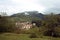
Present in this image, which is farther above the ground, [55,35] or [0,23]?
[0,23]

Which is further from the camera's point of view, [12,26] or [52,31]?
[12,26]

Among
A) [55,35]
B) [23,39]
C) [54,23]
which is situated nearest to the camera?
[23,39]

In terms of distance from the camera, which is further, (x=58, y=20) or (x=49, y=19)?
(x=58, y=20)

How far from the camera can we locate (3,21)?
6122 cm

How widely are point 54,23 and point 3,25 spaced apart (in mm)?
19972

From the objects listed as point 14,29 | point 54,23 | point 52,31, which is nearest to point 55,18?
point 54,23

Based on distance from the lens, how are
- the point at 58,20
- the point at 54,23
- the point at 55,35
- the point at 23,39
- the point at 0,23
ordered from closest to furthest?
the point at 23,39, the point at 55,35, the point at 0,23, the point at 54,23, the point at 58,20

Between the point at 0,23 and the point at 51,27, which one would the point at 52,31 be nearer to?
the point at 51,27

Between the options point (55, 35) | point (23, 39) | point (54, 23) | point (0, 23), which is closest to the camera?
point (23, 39)

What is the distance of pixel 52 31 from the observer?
185 ft

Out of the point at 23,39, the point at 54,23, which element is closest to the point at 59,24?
the point at 54,23

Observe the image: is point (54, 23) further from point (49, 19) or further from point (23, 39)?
point (23, 39)

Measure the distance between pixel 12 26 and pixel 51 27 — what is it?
15.4 metres

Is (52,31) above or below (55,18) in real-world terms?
below
